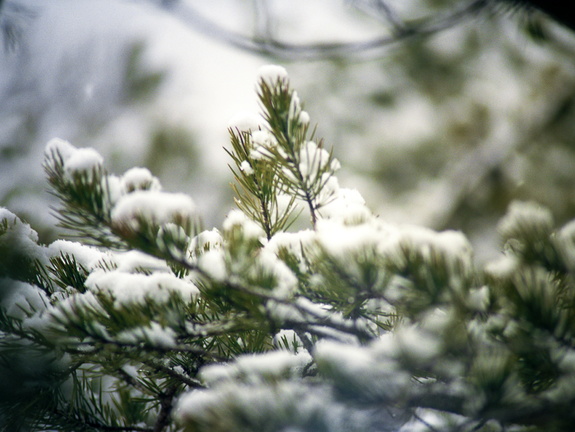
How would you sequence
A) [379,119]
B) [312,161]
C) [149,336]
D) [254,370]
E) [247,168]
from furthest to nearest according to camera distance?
[379,119], [247,168], [312,161], [149,336], [254,370]

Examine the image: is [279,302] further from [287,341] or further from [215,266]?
[287,341]

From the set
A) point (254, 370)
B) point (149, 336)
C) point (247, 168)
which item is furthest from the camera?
point (247, 168)

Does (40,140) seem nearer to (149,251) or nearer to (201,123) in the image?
(201,123)

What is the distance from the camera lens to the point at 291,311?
1.79ft

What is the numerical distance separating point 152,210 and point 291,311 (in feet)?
0.75

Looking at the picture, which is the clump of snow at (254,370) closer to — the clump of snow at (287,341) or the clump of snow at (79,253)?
the clump of snow at (287,341)

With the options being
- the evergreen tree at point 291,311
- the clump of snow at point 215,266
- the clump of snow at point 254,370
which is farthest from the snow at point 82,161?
the clump of snow at point 254,370

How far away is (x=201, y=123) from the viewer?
147 inches

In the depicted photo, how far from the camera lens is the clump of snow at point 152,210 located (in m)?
0.45

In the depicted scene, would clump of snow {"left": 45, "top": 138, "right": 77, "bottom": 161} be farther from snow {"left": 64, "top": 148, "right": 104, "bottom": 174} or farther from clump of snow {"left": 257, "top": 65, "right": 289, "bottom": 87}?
clump of snow {"left": 257, "top": 65, "right": 289, "bottom": 87}

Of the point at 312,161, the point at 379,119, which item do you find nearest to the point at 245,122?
the point at 312,161

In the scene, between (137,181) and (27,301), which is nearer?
(137,181)

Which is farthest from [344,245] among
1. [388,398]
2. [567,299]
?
[567,299]

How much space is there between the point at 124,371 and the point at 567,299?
672 mm
